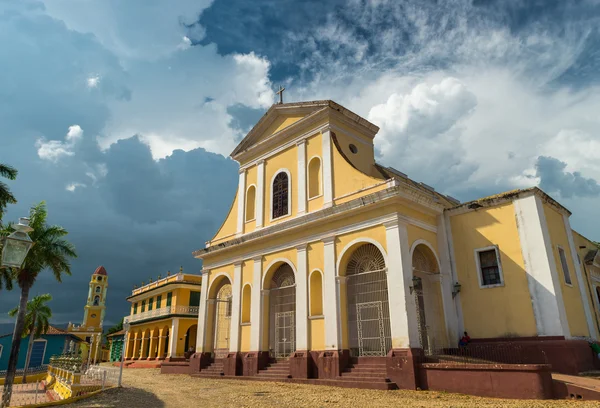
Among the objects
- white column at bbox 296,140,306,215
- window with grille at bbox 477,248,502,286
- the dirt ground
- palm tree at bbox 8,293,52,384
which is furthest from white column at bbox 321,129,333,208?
palm tree at bbox 8,293,52,384

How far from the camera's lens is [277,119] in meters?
19.3

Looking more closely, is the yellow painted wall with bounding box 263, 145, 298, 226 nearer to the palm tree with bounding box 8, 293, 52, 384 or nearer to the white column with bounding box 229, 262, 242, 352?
the white column with bounding box 229, 262, 242, 352

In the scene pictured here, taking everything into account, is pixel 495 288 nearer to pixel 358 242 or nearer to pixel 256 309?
pixel 358 242

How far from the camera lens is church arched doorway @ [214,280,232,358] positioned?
764 inches

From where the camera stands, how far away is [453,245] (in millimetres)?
14734

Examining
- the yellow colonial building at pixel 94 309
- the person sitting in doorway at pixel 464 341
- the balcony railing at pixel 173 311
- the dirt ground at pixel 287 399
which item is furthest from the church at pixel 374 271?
the yellow colonial building at pixel 94 309

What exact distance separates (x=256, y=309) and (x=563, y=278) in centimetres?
Result: 1089

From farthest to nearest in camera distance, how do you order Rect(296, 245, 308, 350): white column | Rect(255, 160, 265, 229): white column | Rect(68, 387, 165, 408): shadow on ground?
Rect(255, 160, 265, 229): white column → Rect(296, 245, 308, 350): white column → Rect(68, 387, 165, 408): shadow on ground

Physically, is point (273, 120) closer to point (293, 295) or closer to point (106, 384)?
point (293, 295)

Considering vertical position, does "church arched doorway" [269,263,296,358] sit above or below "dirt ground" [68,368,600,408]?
above

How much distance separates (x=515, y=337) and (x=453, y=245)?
11.4 feet

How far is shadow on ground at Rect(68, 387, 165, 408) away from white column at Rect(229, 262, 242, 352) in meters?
5.14

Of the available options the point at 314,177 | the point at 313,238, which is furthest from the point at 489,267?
the point at 314,177

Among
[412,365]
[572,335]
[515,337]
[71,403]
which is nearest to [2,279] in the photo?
[71,403]
